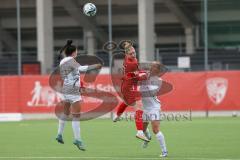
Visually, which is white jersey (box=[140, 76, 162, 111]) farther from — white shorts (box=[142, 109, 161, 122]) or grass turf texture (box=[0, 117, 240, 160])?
grass turf texture (box=[0, 117, 240, 160])

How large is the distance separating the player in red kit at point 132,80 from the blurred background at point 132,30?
15.0 metres

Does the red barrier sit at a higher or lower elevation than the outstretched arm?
lower

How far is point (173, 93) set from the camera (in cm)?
2950

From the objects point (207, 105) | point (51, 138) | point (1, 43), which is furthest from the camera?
point (1, 43)

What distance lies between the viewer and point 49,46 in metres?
40.0

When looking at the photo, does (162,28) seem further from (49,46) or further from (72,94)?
(72,94)

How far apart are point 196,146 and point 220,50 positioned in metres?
22.3

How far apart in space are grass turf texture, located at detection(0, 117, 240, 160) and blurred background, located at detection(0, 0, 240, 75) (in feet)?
40.3

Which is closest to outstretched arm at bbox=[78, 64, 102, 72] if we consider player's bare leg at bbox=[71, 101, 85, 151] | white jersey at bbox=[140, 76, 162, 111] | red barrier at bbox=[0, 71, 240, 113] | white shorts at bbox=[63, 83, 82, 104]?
white shorts at bbox=[63, 83, 82, 104]

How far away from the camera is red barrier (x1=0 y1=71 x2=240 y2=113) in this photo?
29.1 metres

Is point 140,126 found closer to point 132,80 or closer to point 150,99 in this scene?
point 150,99

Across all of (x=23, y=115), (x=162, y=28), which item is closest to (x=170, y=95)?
(x=23, y=115)

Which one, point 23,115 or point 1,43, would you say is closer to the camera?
point 23,115

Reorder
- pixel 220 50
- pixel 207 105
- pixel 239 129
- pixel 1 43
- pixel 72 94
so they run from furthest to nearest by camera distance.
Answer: pixel 1 43 → pixel 220 50 → pixel 207 105 → pixel 239 129 → pixel 72 94
